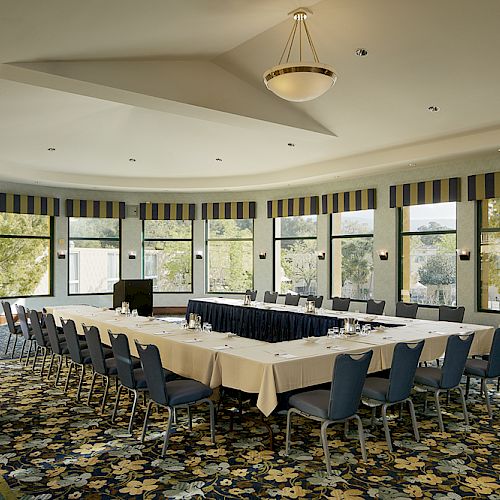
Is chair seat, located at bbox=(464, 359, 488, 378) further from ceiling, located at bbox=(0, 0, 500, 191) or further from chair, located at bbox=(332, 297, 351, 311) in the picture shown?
chair, located at bbox=(332, 297, 351, 311)

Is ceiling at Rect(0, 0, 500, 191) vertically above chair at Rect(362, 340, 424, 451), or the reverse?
ceiling at Rect(0, 0, 500, 191)

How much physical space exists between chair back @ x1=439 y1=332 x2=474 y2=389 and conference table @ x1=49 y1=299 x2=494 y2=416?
0.66 m

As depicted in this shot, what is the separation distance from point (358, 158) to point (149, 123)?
455 centimetres

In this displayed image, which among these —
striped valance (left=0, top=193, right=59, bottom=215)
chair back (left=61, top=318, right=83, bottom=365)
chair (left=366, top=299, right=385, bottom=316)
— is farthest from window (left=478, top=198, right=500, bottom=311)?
striped valance (left=0, top=193, right=59, bottom=215)

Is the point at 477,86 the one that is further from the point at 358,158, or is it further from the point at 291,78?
the point at 358,158

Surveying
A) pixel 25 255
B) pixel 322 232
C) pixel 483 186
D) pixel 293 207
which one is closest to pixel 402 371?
pixel 483 186

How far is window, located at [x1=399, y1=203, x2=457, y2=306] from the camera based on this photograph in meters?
10.6

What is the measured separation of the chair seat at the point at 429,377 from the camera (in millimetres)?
5434

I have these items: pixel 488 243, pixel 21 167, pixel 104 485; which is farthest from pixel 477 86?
pixel 21 167

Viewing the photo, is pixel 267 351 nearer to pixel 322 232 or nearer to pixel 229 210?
pixel 322 232

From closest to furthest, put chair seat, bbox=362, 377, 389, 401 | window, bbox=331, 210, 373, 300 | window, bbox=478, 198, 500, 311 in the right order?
chair seat, bbox=362, 377, 389, 401 < window, bbox=478, 198, 500, 311 < window, bbox=331, 210, 373, 300

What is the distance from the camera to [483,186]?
9820mm

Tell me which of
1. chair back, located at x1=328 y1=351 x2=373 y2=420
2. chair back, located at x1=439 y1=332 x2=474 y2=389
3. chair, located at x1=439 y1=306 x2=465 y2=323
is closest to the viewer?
chair back, located at x1=328 y1=351 x2=373 y2=420

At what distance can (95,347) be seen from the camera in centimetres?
608
